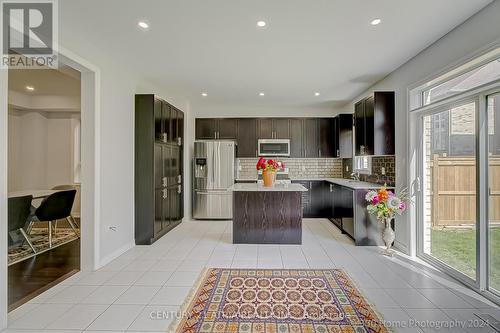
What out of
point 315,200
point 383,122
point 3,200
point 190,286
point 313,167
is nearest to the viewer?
point 3,200

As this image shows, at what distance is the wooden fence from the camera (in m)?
2.48

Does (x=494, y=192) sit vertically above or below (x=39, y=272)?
above

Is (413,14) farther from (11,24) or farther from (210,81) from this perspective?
(11,24)

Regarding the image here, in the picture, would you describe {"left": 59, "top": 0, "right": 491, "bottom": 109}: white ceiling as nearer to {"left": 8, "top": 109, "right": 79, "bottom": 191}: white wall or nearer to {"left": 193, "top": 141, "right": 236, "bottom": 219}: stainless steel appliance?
{"left": 193, "top": 141, "right": 236, "bottom": 219}: stainless steel appliance

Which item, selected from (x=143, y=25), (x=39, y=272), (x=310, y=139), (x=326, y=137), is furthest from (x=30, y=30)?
(x=326, y=137)

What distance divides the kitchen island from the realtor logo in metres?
2.84

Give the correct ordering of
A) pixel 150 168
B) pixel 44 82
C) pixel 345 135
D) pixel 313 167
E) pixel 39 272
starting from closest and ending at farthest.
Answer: pixel 39 272 → pixel 150 168 → pixel 44 82 → pixel 345 135 → pixel 313 167

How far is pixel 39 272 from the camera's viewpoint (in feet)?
10.1

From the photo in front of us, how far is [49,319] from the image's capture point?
2.14 metres

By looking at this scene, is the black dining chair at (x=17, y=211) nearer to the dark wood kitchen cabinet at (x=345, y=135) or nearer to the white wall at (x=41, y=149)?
the white wall at (x=41, y=149)

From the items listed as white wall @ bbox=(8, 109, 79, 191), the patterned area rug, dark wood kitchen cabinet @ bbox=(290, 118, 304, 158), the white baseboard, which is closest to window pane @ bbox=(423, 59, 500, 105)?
dark wood kitchen cabinet @ bbox=(290, 118, 304, 158)

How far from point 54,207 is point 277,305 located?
3715mm

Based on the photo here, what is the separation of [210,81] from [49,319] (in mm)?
3697

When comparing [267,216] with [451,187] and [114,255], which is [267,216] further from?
[451,187]
